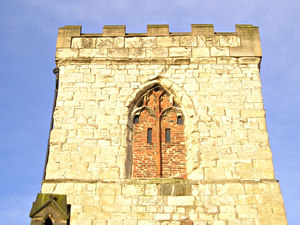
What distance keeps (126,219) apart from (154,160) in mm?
1654

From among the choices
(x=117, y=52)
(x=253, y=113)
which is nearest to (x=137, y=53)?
(x=117, y=52)

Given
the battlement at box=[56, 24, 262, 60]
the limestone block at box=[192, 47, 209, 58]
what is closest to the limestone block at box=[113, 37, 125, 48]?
the battlement at box=[56, 24, 262, 60]

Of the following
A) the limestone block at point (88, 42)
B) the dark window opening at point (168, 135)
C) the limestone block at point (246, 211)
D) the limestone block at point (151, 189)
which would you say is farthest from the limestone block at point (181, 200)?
the limestone block at point (88, 42)

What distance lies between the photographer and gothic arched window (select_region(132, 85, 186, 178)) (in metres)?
9.98

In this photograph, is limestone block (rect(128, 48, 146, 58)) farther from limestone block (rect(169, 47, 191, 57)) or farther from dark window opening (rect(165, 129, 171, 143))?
dark window opening (rect(165, 129, 171, 143))

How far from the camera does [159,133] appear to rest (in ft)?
34.1

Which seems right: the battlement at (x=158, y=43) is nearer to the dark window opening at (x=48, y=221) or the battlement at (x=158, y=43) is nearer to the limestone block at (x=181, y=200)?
the limestone block at (x=181, y=200)

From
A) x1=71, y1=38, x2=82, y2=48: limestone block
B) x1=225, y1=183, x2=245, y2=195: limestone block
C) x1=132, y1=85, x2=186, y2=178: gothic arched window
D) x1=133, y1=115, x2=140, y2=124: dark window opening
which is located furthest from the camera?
x1=71, y1=38, x2=82, y2=48: limestone block

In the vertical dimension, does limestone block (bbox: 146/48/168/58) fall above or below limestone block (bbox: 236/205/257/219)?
above

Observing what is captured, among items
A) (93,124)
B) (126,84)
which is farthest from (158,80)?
(93,124)

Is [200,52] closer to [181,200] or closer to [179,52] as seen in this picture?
[179,52]

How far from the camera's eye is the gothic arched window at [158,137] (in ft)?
32.8

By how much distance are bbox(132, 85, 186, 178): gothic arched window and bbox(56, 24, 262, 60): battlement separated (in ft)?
3.92

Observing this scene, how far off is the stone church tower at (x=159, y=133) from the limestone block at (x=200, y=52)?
0.02 m
